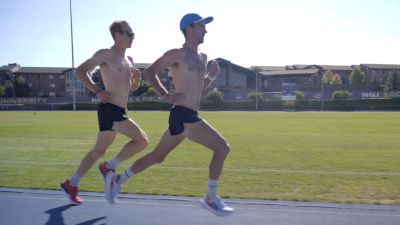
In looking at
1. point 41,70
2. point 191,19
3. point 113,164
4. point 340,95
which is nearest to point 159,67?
point 191,19

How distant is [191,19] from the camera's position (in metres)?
4.69

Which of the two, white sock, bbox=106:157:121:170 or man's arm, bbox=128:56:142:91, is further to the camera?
man's arm, bbox=128:56:142:91

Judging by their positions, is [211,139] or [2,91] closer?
[211,139]

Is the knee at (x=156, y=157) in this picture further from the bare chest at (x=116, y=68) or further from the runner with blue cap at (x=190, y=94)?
the bare chest at (x=116, y=68)

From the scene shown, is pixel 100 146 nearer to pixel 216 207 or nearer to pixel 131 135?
pixel 131 135

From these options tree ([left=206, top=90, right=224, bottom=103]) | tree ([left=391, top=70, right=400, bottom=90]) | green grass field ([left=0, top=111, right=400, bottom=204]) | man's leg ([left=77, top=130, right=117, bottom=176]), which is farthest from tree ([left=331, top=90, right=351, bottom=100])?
man's leg ([left=77, top=130, right=117, bottom=176])

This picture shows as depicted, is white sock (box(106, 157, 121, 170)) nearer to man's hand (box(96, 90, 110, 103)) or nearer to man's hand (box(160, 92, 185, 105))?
man's hand (box(96, 90, 110, 103))

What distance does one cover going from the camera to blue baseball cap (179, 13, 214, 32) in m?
4.68

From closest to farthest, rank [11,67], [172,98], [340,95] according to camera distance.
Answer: [172,98] → [340,95] → [11,67]

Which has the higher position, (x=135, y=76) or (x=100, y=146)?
(x=135, y=76)

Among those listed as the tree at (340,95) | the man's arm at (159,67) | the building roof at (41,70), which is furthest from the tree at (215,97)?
the man's arm at (159,67)

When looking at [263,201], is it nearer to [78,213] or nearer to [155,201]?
[155,201]

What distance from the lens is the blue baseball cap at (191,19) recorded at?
15.3 ft

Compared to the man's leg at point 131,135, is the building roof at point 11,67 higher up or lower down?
higher up
